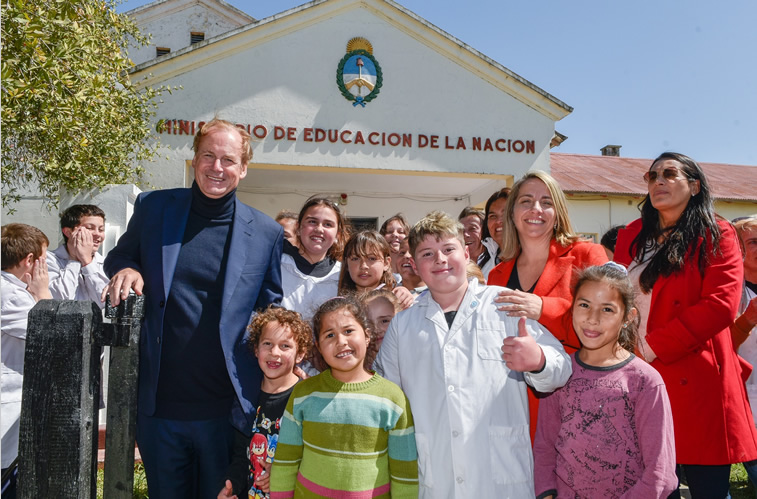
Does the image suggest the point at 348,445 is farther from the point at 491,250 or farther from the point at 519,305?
the point at 491,250

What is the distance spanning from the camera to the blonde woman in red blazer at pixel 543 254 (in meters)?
2.57

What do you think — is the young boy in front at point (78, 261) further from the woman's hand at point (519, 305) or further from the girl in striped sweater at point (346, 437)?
the woman's hand at point (519, 305)

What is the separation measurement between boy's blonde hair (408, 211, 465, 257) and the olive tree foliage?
10.6ft

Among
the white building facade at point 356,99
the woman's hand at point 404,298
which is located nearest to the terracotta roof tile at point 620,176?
the white building facade at point 356,99

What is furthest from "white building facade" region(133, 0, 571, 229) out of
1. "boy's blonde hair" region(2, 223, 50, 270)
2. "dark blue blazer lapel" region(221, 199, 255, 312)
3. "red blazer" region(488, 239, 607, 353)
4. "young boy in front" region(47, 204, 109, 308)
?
"red blazer" region(488, 239, 607, 353)

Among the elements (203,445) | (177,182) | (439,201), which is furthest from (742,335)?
(439,201)

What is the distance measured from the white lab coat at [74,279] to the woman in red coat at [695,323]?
3.83 metres

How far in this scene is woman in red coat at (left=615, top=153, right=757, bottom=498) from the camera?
262 cm

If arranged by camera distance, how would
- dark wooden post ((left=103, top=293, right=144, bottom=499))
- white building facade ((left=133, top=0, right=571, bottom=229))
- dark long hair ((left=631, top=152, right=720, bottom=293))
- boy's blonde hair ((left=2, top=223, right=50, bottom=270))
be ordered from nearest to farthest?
dark wooden post ((left=103, top=293, right=144, bottom=499)) < dark long hair ((left=631, top=152, right=720, bottom=293)) < boy's blonde hair ((left=2, top=223, right=50, bottom=270)) < white building facade ((left=133, top=0, right=571, bottom=229))

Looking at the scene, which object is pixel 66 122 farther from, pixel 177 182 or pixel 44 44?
pixel 177 182

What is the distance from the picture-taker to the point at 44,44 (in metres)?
4.86

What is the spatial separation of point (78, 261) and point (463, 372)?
3489 millimetres

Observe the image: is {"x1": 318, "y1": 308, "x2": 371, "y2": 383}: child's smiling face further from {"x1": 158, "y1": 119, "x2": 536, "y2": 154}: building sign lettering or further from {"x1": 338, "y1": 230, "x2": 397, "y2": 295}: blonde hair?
{"x1": 158, "y1": 119, "x2": 536, "y2": 154}: building sign lettering

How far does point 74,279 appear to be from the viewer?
433 cm
